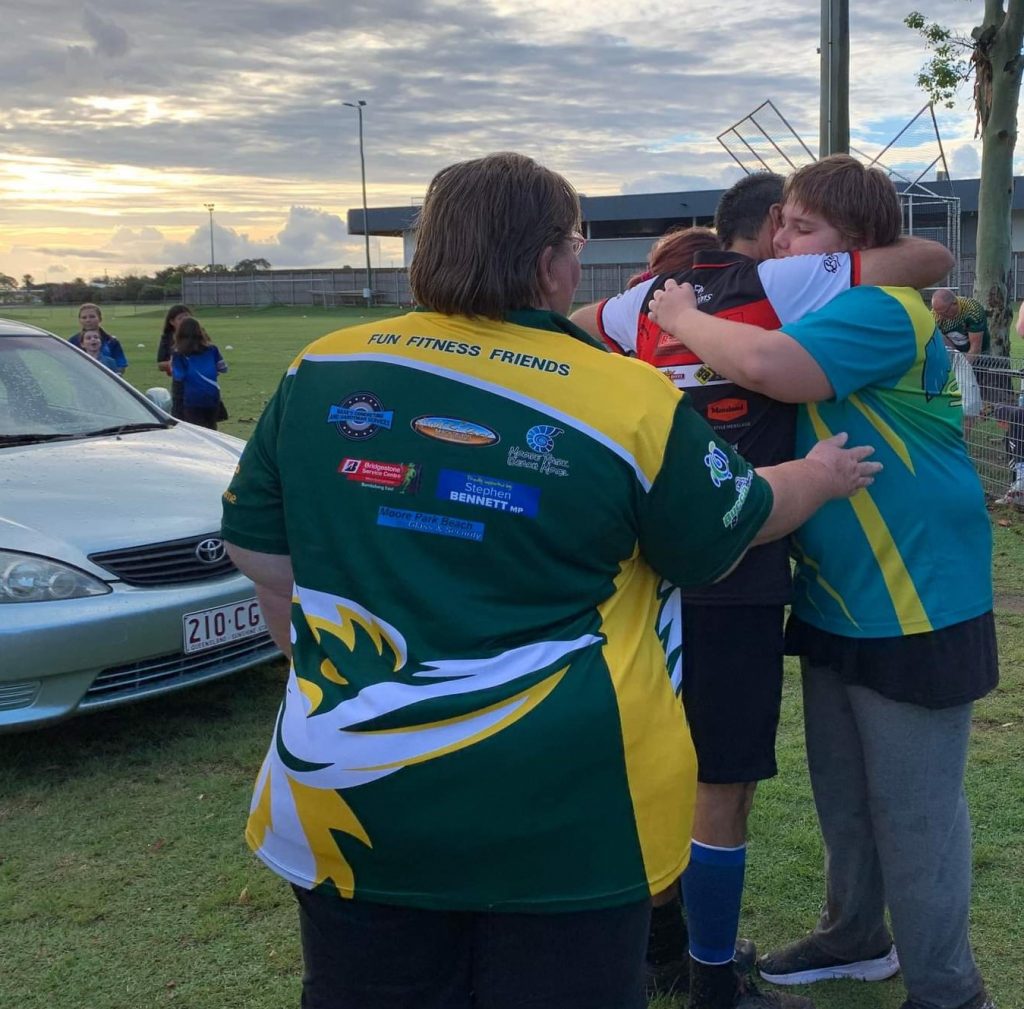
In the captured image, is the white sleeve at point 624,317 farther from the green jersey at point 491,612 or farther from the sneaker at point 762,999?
the sneaker at point 762,999

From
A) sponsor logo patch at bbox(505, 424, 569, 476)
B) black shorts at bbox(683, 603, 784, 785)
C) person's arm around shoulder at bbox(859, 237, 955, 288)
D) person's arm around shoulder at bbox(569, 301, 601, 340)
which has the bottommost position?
black shorts at bbox(683, 603, 784, 785)

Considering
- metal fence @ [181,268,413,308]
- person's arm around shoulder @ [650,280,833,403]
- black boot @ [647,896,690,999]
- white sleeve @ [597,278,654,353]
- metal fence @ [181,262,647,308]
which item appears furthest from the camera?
metal fence @ [181,268,413,308]

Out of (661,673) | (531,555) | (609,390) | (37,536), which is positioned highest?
(609,390)

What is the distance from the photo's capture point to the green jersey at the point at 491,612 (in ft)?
5.39

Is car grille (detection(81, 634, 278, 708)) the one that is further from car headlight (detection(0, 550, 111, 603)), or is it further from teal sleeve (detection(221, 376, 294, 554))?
teal sleeve (detection(221, 376, 294, 554))

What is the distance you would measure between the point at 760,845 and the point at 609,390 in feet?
8.37

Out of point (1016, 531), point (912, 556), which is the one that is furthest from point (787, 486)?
point (1016, 531)

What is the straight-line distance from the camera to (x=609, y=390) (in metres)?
1.68

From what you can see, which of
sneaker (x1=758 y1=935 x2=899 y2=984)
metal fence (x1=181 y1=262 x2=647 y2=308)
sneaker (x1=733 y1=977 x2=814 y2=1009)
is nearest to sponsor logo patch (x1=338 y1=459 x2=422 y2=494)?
sneaker (x1=733 y1=977 x2=814 y2=1009)

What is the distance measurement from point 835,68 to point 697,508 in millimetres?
8414

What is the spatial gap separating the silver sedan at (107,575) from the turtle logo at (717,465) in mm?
3260

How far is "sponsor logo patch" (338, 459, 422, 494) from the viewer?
1667 mm

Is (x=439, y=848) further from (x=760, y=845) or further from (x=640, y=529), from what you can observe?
(x=760, y=845)

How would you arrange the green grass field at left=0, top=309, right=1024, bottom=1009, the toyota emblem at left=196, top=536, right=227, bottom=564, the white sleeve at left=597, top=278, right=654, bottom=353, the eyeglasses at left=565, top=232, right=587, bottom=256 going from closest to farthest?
the eyeglasses at left=565, top=232, right=587, bottom=256, the white sleeve at left=597, top=278, right=654, bottom=353, the green grass field at left=0, top=309, right=1024, bottom=1009, the toyota emblem at left=196, top=536, right=227, bottom=564
